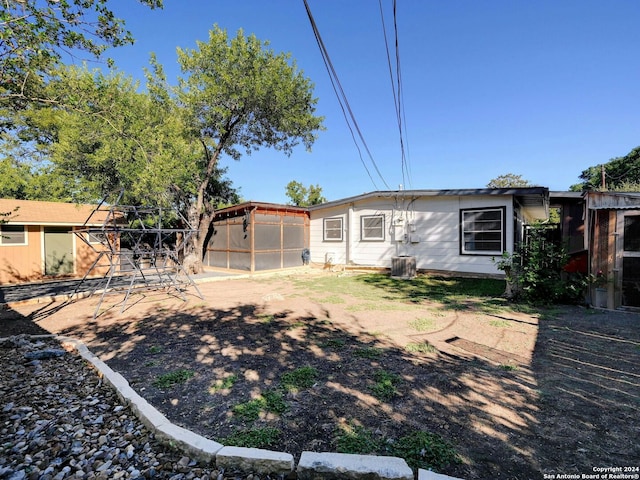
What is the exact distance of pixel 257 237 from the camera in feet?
40.2

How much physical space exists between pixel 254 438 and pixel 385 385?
140 centimetres

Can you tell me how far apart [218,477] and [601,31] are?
11.3 metres

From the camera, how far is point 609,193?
5508 mm

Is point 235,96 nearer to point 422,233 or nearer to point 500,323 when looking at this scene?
point 422,233

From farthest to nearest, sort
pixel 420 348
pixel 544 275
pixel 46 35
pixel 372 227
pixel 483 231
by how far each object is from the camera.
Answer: pixel 372 227
pixel 483 231
pixel 544 275
pixel 420 348
pixel 46 35

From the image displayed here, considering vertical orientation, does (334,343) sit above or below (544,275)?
below

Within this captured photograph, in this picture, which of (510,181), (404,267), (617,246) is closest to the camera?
(617,246)

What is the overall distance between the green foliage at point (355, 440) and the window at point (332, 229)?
11.1 m

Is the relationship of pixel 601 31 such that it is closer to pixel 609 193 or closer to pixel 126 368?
pixel 609 193

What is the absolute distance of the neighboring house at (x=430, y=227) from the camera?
374 inches

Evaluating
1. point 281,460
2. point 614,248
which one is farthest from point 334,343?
point 614,248

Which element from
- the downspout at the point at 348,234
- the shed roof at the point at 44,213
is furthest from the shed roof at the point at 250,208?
the shed roof at the point at 44,213

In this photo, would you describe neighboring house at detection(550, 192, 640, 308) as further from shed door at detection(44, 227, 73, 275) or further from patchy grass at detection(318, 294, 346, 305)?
shed door at detection(44, 227, 73, 275)

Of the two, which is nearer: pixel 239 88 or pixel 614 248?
pixel 614 248
